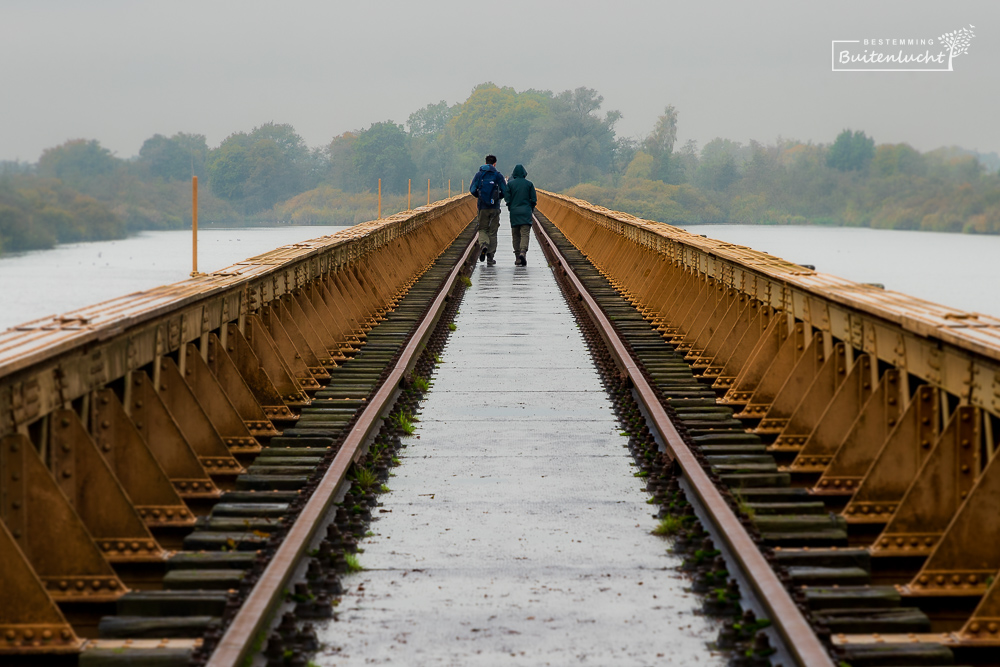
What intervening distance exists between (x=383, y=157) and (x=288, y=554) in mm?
130610

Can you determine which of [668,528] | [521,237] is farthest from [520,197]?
[668,528]

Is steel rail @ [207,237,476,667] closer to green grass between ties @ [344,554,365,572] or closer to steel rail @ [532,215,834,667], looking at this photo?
green grass between ties @ [344,554,365,572]

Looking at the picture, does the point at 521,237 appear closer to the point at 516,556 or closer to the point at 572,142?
the point at 516,556

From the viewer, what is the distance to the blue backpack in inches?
879

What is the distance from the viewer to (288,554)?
4.81 metres

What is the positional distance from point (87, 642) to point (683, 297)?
10621 mm

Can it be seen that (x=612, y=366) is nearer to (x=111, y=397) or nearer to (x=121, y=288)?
(x=111, y=397)

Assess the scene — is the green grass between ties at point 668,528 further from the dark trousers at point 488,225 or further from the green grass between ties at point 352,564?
the dark trousers at point 488,225

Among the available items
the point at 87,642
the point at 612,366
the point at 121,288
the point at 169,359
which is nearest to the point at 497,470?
the point at 169,359

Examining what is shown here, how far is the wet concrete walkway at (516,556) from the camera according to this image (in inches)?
166

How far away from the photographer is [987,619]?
4152 mm

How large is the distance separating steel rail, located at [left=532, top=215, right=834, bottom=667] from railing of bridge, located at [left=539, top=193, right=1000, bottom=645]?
24.6 inches

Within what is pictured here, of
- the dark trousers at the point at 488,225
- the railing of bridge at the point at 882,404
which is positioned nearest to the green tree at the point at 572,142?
the dark trousers at the point at 488,225

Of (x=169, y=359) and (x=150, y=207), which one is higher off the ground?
(x=150, y=207)
